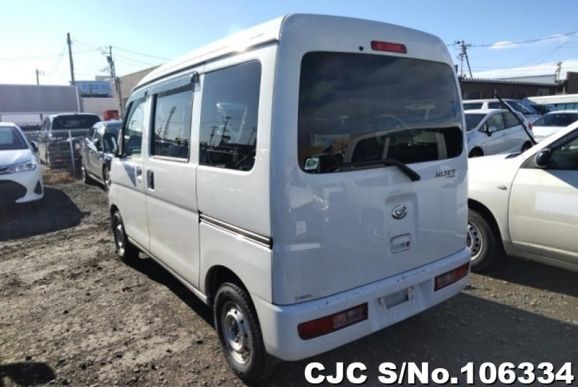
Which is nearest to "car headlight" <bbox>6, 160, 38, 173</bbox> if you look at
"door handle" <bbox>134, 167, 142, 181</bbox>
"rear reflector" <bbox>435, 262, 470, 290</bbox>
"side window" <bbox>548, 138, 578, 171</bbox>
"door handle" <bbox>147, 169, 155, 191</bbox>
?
"door handle" <bbox>134, 167, 142, 181</bbox>

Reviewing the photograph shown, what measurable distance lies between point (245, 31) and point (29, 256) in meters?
5.01

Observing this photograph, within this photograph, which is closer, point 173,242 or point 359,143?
point 359,143

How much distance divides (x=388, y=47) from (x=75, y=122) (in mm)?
14800

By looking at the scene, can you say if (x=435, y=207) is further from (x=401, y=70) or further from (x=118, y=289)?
(x=118, y=289)

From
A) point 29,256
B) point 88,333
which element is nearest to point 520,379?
point 88,333

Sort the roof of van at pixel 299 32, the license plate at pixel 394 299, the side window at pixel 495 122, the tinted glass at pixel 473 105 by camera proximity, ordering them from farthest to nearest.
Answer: the tinted glass at pixel 473 105
the side window at pixel 495 122
the license plate at pixel 394 299
the roof of van at pixel 299 32

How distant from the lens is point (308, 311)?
239 cm

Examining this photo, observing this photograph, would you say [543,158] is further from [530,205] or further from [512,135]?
[512,135]

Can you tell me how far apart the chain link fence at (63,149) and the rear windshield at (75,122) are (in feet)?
2.38

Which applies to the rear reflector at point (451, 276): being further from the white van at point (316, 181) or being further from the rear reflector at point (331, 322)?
the rear reflector at point (331, 322)

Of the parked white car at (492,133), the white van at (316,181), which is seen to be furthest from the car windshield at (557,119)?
the white van at (316,181)

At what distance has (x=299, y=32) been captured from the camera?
91.5 inches

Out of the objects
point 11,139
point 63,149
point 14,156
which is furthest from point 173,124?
point 63,149

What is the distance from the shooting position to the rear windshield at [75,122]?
579 inches
